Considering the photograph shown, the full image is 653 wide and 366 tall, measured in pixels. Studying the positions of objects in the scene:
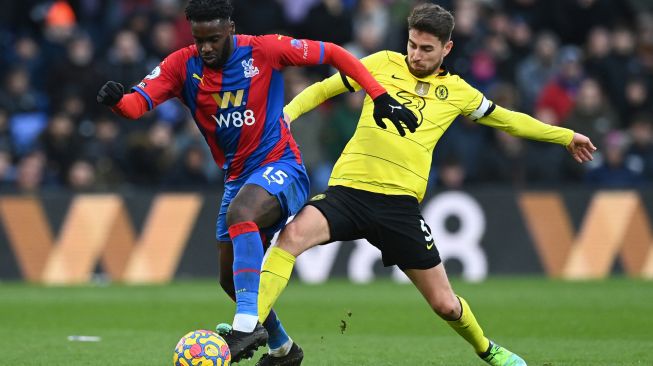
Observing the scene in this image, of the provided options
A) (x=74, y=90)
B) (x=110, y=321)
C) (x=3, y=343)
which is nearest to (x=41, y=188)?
(x=74, y=90)

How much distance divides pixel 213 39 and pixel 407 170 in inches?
59.0

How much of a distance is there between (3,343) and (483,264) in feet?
26.9

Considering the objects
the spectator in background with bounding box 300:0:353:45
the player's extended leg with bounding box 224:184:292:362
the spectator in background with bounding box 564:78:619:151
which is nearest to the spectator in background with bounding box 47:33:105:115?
the spectator in background with bounding box 300:0:353:45

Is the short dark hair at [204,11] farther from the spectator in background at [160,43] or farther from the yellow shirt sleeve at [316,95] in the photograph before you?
the spectator in background at [160,43]

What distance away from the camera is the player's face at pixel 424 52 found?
7.88 m

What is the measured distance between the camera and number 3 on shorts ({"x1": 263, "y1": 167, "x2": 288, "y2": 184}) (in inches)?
296

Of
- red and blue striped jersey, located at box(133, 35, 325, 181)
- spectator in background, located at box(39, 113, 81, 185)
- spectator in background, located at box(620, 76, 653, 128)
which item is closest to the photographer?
red and blue striped jersey, located at box(133, 35, 325, 181)

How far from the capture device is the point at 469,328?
308 inches

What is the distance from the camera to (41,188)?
16625 millimetres

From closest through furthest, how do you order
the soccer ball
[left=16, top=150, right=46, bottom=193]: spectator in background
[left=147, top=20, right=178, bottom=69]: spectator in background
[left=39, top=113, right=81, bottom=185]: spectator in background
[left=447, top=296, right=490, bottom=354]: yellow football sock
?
the soccer ball, [left=447, top=296, right=490, bottom=354]: yellow football sock, [left=16, top=150, right=46, bottom=193]: spectator in background, [left=39, top=113, right=81, bottom=185]: spectator in background, [left=147, top=20, right=178, bottom=69]: spectator in background

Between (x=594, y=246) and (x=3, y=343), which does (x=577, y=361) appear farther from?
(x=594, y=246)

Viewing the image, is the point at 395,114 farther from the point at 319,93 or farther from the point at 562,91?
the point at 562,91

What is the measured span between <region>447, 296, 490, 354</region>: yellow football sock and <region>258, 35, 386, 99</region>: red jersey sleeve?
5.03 ft

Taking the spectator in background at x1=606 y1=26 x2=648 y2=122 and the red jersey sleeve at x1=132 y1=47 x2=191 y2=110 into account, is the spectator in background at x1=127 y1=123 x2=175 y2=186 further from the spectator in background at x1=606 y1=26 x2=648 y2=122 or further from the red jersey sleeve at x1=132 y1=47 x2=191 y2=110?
the red jersey sleeve at x1=132 y1=47 x2=191 y2=110
